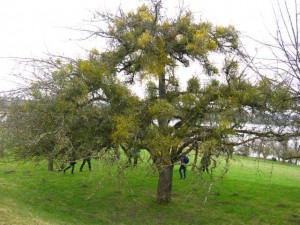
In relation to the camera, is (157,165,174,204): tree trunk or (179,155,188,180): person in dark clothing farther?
(157,165,174,204): tree trunk

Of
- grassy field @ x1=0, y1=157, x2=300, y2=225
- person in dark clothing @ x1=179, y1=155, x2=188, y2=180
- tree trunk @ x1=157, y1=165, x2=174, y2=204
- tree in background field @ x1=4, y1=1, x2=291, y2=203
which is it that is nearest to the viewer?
tree in background field @ x1=4, y1=1, x2=291, y2=203

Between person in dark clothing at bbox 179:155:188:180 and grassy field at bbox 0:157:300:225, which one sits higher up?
person in dark clothing at bbox 179:155:188:180

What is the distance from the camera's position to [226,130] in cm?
1398

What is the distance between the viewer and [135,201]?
59.2 ft

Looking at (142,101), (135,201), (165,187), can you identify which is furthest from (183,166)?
(142,101)

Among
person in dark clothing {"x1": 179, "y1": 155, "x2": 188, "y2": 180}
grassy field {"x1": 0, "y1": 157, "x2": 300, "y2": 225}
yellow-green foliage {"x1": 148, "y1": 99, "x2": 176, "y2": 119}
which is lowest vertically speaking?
grassy field {"x1": 0, "y1": 157, "x2": 300, "y2": 225}

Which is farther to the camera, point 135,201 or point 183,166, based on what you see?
point 183,166

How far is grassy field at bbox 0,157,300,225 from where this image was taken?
15305 millimetres

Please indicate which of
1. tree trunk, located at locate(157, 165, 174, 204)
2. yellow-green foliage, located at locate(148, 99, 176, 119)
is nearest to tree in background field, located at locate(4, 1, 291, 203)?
yellow-green foliage, located at locate(148, 99, 176, 119)

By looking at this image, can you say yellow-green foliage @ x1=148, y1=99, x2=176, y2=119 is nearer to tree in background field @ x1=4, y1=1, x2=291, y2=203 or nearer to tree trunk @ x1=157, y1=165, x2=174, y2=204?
tree in background field @ x1=4, y1=1, x2=291, y2=203

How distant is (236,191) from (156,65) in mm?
10629

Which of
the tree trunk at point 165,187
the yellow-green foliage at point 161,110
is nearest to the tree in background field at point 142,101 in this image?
the yellow-green foliage at point 161,110

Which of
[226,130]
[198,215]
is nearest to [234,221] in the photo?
[198,215]

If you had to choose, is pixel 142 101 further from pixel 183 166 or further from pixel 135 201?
pixel 183 166
